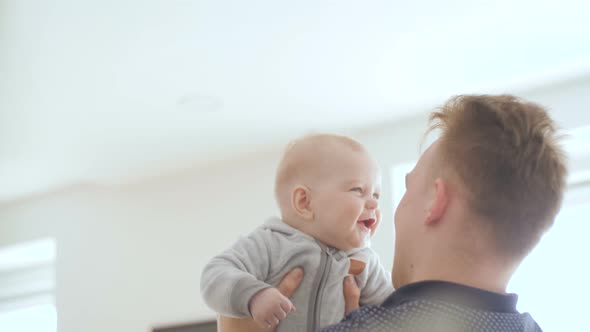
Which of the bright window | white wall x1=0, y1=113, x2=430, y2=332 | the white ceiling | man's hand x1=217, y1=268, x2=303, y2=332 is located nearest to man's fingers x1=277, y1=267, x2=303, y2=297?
man's hand x1=217, y1=268, x2=303, y2=332

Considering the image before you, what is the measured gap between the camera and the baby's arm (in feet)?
3.43

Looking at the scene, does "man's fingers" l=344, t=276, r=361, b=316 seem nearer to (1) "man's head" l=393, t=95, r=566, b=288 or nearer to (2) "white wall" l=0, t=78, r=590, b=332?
(1) "man's head" l=393, t=95, r=566, b=288

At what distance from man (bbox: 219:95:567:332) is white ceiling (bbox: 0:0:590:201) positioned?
1.50m

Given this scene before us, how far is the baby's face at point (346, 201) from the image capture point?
1181 millimetres

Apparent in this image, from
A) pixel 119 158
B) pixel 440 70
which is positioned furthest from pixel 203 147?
pixel 440 70

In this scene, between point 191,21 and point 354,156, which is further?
point 191,21

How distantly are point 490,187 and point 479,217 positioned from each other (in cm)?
4

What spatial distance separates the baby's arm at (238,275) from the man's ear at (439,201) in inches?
10.6

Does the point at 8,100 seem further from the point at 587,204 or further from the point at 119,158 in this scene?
the point at 587,204

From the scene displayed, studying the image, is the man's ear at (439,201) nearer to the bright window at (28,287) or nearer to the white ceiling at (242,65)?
the white ceiling at (242,65)

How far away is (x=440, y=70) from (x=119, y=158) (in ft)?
5.89

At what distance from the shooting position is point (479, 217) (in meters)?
0.88

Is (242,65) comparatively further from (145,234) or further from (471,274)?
(471,274)

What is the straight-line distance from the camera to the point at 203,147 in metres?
3.76
